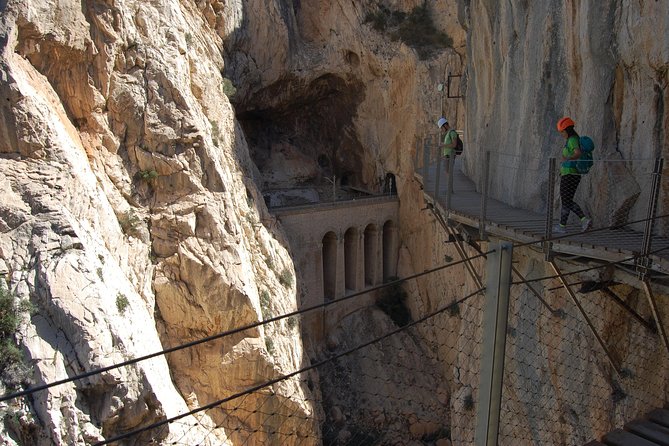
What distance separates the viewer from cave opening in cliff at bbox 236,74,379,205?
94.2ft

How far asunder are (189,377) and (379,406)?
9.12m

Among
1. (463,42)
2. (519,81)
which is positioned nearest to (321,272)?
(463,42)

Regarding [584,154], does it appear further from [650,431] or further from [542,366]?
[650,431]

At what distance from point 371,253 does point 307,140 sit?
881 cm

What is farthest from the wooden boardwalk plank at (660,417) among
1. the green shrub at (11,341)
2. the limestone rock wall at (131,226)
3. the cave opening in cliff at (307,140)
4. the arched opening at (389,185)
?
the cave opening in cliff at (307,140)

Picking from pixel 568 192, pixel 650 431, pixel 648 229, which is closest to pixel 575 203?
pixel 568 192

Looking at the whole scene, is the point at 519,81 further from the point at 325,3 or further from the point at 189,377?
the point at 325,3

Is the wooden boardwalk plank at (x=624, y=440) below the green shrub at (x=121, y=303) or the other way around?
the other way around

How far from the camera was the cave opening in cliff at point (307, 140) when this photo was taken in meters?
28.7

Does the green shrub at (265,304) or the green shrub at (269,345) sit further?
the green shrub at (265,304)

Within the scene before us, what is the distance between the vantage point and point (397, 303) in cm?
2705

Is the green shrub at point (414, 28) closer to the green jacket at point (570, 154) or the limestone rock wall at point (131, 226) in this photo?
the limestone rock wall at point (131, 226)

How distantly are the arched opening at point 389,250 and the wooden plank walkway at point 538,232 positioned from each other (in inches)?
624

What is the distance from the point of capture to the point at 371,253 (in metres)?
27.4
